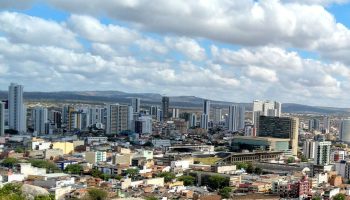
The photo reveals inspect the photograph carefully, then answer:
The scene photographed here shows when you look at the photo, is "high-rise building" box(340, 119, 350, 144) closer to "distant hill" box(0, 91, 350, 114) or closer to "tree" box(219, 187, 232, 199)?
"tree" box(219, 187, 232, 199)

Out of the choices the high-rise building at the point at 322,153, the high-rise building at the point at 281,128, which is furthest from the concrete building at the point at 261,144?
the high-rise building at the point at 322,153

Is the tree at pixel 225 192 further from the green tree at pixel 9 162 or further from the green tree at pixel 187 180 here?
the green tree at pixel 9 162

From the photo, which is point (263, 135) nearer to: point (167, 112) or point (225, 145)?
point (225, 145)

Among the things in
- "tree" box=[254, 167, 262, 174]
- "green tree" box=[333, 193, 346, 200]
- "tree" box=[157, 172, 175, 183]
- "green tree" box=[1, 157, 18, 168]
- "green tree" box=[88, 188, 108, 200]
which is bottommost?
"tree" box=[254, 167, 262, 174]

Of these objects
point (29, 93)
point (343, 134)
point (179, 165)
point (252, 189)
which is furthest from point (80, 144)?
point (29, 93)

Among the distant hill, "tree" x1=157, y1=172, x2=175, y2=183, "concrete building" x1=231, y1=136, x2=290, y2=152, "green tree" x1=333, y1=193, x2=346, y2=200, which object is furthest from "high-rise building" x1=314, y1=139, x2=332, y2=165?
the distant hill

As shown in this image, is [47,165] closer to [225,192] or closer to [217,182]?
[217,182]
